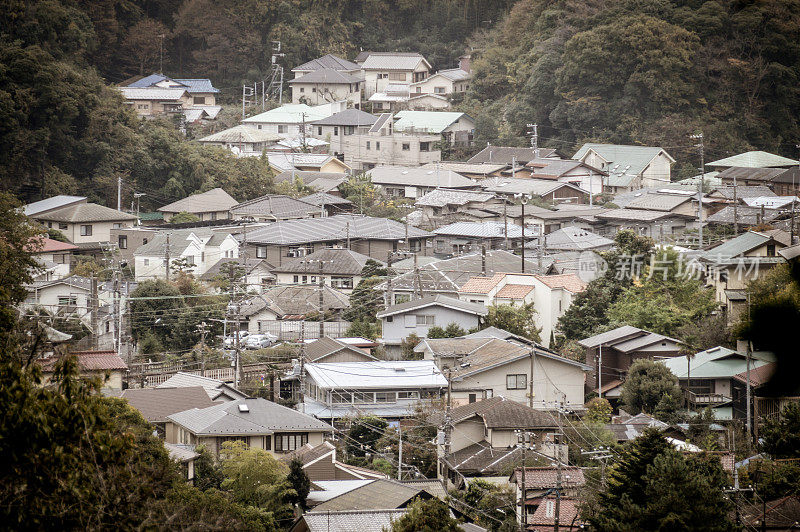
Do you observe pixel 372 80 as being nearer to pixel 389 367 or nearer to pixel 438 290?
pixel 438 290

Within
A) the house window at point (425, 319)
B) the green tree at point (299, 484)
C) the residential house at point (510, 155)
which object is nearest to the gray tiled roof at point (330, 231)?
the house window at point (425, 319)

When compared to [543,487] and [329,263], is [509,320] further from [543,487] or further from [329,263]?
[543,487]

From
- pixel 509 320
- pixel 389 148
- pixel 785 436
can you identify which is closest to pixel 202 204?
pixel 389 148

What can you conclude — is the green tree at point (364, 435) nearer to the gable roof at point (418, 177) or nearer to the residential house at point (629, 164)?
the gable roof at point (418, 177)

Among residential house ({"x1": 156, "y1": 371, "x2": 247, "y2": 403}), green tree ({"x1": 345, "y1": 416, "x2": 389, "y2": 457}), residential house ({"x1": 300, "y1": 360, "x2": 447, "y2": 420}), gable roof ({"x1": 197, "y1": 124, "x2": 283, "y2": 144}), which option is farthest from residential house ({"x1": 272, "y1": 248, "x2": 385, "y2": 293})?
gable roof ({"x1": 197, "y1": 124, "x2": 283, "y2": 144})

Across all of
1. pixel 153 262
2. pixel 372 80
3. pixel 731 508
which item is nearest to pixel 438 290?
pixel 153 262

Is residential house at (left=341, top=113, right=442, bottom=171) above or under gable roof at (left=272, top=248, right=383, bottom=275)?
above

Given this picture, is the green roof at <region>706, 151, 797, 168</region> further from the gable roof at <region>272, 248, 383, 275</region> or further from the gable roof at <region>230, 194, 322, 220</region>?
the gable roof at <region>272, 248, 383, 275</region>
